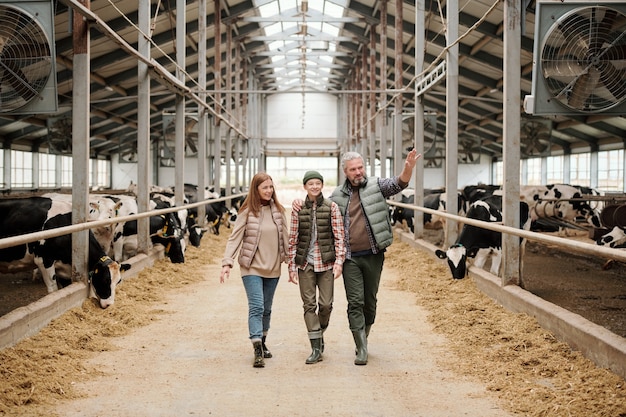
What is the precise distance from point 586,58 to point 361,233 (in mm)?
3279

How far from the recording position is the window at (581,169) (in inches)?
1147

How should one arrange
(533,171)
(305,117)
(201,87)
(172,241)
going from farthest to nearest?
(305,117), (533,171), (201,87), (172,241)

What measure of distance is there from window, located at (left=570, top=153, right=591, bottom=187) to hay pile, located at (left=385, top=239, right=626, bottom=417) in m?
A: 23.6

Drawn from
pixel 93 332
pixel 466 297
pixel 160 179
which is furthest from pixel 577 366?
pixel 160 179

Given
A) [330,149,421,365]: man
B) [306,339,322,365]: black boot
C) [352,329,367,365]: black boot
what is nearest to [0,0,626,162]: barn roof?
[330,149,421,365]: man

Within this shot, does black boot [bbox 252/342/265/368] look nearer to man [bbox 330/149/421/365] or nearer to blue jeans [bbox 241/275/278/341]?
blue jeans [bbox 241/275/278/341]

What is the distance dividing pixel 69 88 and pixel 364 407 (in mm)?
20123

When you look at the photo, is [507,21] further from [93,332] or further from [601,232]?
[601,232]

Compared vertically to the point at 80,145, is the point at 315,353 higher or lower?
lower

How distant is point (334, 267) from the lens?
503 centimetres

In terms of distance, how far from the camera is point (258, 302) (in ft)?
16.7

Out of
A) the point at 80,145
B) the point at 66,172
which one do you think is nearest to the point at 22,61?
the point at 80,145

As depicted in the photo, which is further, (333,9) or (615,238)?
(333,9)

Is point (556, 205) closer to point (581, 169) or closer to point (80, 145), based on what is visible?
point (581, 169)
